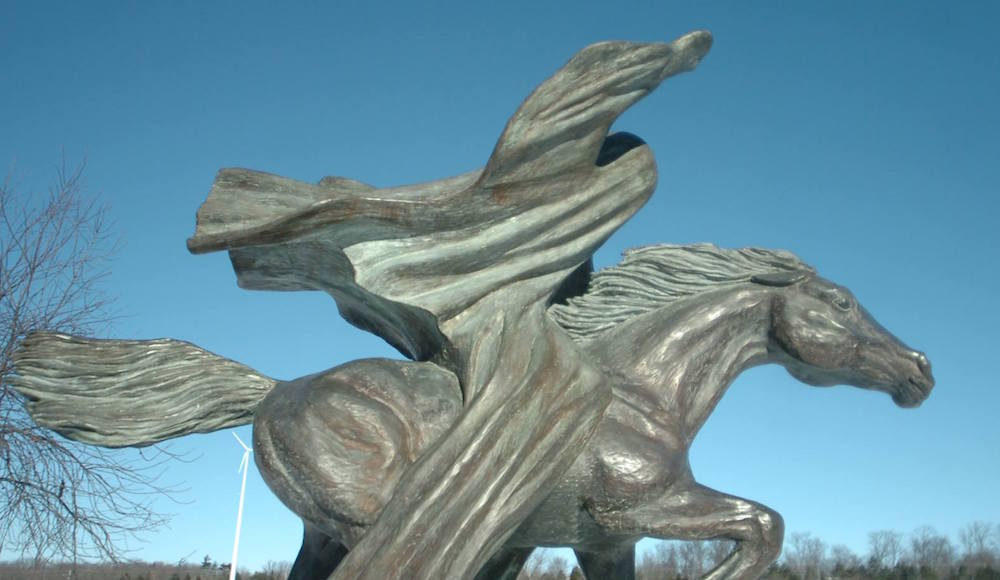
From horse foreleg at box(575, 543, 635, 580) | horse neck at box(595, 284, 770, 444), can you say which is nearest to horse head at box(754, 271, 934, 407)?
horse neck at box(595, 284, 770, 444)

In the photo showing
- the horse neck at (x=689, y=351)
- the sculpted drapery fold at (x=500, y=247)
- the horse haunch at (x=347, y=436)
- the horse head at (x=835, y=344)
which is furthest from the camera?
the horse head at (x=835, y=344)

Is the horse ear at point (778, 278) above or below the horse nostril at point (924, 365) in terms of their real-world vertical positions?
above

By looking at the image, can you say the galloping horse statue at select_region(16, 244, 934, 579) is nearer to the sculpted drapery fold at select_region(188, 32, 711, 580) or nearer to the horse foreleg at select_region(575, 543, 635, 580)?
the horse foreleg at select_region(575, 543, 635, 580)

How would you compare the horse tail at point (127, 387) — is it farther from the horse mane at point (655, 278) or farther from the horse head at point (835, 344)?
the horse head at point (835, 344)

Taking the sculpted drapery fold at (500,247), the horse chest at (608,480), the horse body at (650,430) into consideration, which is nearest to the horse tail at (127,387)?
the horse body at (650,430)

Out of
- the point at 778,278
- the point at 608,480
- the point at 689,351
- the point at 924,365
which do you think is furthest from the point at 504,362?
the point at 924,365

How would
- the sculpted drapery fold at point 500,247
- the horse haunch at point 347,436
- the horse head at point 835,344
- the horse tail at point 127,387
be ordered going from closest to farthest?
the horse haunch at point 347,436 < the sculpted drapery fold at point 500,247 < the horse tail at point 127,387 < the horse head at point 835,344

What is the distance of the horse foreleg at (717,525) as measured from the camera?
374 centimetres

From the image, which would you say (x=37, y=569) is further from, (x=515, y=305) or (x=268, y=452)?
(x=515, y=305)

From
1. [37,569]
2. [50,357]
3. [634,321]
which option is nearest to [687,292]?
[634,321]

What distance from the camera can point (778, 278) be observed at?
4352mm

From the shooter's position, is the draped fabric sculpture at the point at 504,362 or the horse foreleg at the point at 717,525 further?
the horse foreleg at the point at 717,525

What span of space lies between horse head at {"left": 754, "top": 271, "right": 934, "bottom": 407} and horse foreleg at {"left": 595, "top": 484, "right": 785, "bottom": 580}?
891mm

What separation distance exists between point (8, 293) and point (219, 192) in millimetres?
4785
